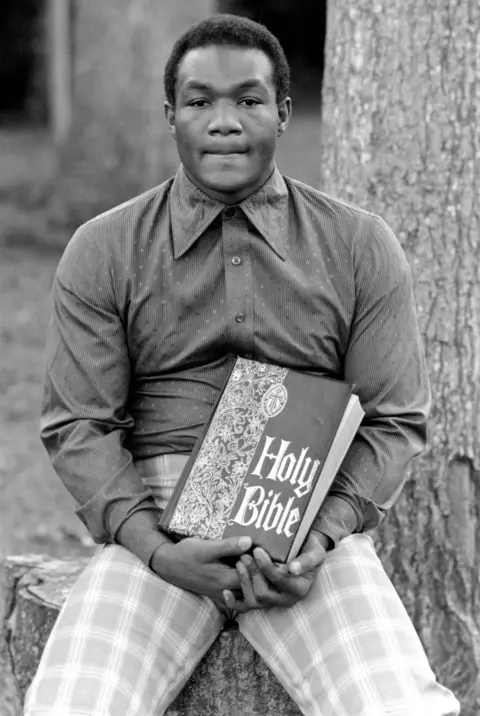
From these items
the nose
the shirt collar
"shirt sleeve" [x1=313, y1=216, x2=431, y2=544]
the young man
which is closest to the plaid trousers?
the young man

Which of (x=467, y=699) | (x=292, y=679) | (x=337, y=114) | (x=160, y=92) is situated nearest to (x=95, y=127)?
(x=160, y=92)

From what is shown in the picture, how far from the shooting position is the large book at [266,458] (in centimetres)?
274

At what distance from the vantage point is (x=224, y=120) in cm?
289

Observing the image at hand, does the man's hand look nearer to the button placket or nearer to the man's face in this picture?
the button placket

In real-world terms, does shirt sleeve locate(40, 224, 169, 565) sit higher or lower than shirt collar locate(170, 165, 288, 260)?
lower

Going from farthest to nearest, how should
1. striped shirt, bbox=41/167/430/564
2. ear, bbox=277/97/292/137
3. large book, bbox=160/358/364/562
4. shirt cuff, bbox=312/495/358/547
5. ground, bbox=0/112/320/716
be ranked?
ground, bbox=0/112/320/716 < ear, bbox=277/97/292/137 < striped shirt, bbox=41/167/430/564 < shirt cuff, bbox=312/495/358/547 < large book, bbox=160/358/364/562

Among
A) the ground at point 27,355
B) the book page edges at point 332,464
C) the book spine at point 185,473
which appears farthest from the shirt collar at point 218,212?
the ground at point 27,355

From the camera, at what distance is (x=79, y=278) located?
2.97 m

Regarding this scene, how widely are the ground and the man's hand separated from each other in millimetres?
1338

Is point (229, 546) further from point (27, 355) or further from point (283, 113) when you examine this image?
point (27, 355)

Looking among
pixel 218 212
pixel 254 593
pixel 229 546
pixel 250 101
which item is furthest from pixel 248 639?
pixel 250 101

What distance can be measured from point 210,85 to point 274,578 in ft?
3.71

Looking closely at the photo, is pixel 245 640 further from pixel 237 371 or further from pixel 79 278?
pixel 79 278

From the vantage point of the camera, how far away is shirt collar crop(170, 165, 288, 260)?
3.01 meters
